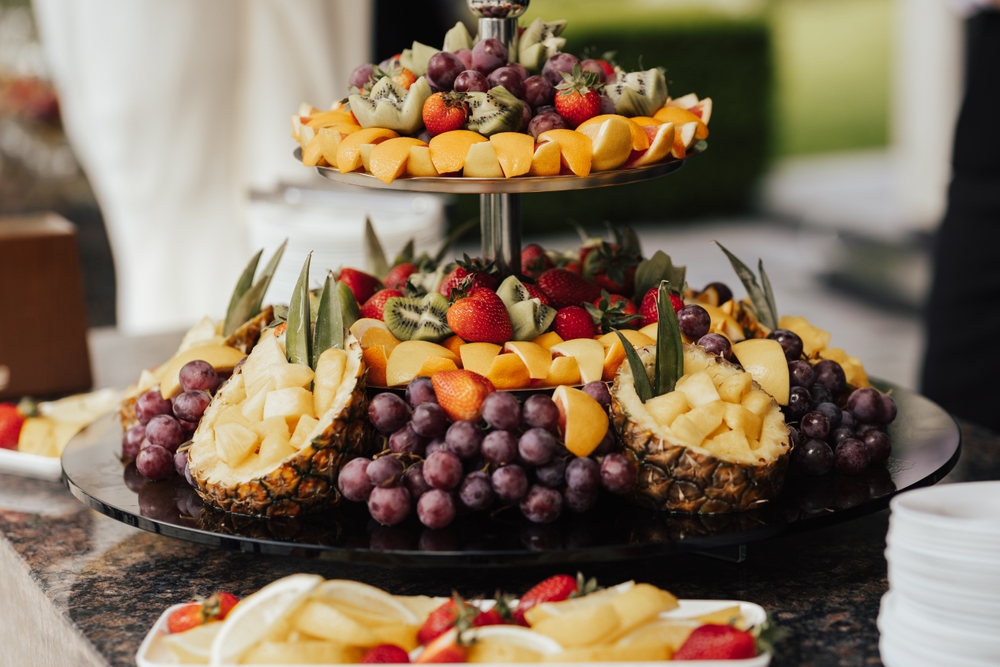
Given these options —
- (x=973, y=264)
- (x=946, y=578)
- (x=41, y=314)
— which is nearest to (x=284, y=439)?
(x=946, y=578)

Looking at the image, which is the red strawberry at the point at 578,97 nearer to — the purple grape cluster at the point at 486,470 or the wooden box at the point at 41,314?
the purple grape cluster at the point at 486,470

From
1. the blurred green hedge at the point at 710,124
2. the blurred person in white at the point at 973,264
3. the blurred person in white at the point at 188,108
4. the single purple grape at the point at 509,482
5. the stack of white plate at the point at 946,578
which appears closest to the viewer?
the stack of white plate at the point at 946,578

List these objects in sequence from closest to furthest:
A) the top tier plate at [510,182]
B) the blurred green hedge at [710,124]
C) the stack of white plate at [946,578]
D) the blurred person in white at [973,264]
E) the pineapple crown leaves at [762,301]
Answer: the stack of white plate at [946,578] < the top tier plate at [510,182] < the pineapple crown leaves at [762,301] < the blurred person in white at [973,264] < the blurred green hedge at [710,124]

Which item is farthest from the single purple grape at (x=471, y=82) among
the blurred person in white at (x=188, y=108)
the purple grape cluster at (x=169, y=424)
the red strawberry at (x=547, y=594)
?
the blurred person in white at (x=188, y=108)

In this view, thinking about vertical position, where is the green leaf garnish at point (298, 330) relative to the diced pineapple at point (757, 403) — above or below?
above

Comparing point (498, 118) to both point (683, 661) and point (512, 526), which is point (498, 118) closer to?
point (512, 526)

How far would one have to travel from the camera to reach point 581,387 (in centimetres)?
115

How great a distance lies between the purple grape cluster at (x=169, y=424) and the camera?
3.88ft

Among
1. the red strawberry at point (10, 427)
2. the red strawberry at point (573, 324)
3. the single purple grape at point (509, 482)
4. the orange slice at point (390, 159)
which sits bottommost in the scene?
the red strawberry at point (10, 427)

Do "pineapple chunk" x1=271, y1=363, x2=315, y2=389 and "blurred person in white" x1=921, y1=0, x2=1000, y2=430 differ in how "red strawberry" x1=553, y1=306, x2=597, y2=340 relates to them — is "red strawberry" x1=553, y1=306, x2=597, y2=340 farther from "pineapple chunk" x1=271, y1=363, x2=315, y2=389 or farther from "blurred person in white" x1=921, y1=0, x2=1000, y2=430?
"blurred person in white" x1=921, y1=0, x2=1000, y2=430

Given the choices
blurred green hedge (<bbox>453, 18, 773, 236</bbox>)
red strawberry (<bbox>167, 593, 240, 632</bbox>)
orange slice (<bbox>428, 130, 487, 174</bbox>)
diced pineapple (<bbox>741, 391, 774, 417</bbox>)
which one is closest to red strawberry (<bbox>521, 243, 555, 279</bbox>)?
orange slice (<bbox>428, 130, 487, 174</bbox>)

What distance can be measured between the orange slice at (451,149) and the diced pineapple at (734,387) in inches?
14.2

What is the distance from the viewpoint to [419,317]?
1.26 metres

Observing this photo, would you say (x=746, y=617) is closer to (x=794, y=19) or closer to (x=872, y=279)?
(x=872, y=279)
